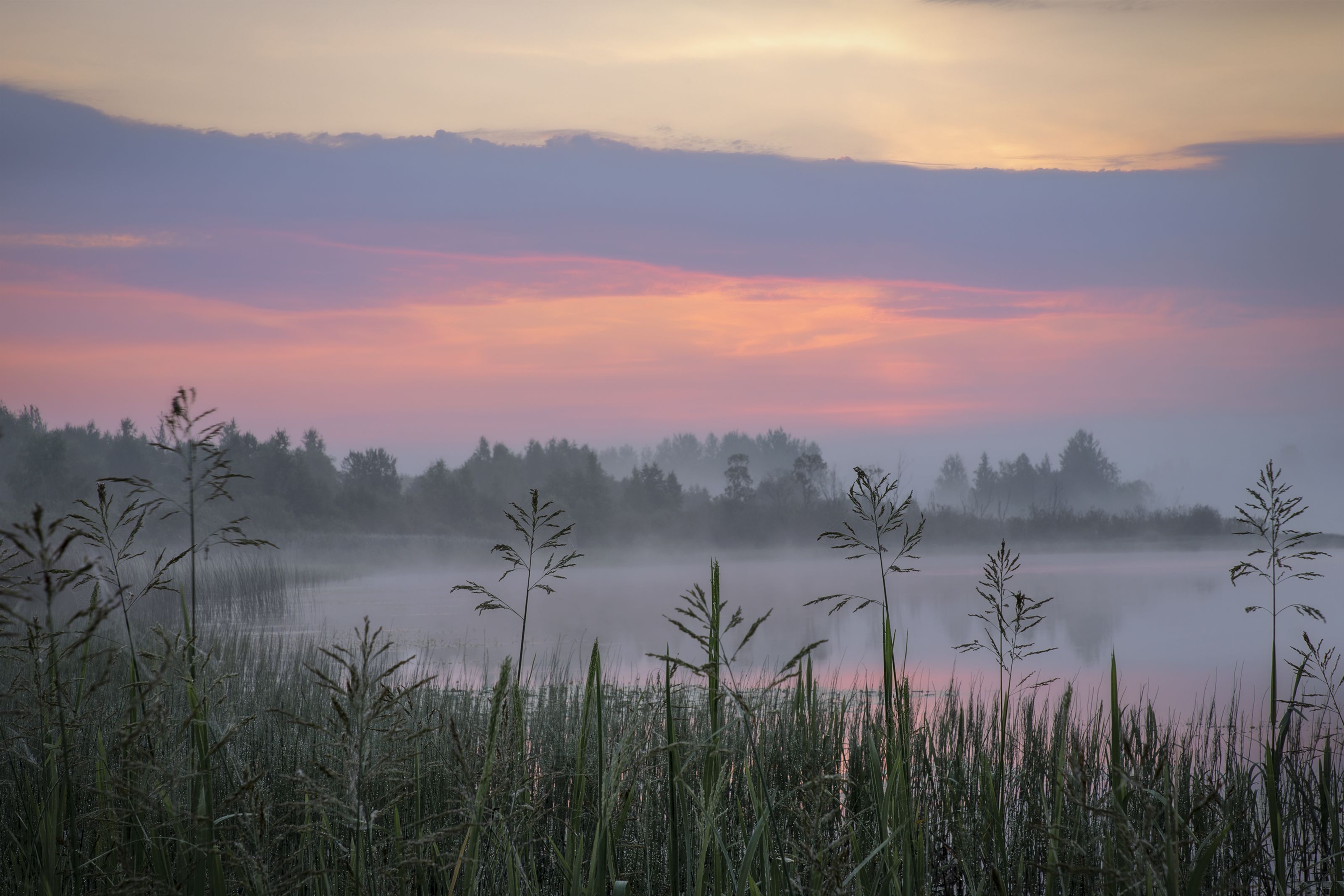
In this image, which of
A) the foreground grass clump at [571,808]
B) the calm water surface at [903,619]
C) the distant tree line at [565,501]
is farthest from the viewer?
the distant tree line at [565,501]

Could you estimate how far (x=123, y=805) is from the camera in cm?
285

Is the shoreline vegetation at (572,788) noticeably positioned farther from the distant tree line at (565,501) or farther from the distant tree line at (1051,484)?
the distant tree line at (1051,484)

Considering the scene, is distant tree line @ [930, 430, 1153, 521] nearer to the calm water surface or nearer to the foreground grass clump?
the calm water surface

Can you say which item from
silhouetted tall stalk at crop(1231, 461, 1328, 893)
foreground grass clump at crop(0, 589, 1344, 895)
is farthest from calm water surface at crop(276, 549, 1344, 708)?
silhouetted tall stalk at crop(1231, 461, 1328, 893)

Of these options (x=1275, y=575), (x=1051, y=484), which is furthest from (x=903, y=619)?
(x=1051, y=484)

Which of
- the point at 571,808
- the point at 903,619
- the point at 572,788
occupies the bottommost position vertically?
the point at 903,619

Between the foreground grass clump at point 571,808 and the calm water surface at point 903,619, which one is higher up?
the foreground grass clump at point 571,808

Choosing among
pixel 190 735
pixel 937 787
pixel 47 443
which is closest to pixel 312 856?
pixel 190 735

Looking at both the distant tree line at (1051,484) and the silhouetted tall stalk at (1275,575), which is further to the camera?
the distant tree line at (1051,484)

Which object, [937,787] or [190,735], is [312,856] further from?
[937,787]

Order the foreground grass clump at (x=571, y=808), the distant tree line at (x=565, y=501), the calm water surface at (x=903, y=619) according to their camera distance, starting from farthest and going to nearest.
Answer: the distant tree line at (x=565, y=501), the calm water surface at (x=903, y=619), the foreground grass clump at (x=571, y=808)

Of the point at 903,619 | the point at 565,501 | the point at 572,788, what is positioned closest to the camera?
the point at 572,788

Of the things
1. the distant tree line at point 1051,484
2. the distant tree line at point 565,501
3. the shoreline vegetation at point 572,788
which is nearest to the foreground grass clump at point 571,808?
the shoreline vegetation at point 572,788

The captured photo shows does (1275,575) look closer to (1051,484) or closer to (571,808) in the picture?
(571,808)
